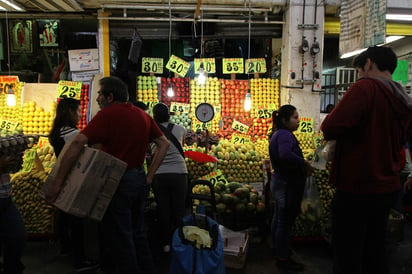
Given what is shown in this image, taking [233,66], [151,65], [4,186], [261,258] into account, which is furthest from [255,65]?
[4,186]

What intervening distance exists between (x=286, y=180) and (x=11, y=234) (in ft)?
8.67

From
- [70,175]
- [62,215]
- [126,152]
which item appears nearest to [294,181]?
[126,152]

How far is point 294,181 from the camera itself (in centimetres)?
348

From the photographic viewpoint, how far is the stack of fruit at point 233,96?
7340 millimetres

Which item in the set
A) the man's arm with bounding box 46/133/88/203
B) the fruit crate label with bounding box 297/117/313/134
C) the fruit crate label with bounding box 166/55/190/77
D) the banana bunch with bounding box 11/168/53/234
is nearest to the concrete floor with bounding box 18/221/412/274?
the banana bunch with bounding box 11/168/53/234

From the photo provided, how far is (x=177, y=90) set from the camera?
721 cm

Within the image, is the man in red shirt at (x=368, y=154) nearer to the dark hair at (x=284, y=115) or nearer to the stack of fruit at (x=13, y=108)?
the dark hair at (x=284, y=115)

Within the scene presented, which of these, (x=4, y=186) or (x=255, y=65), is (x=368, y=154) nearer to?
(x=4, y=186)

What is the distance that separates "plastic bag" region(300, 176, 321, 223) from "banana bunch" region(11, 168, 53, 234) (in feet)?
10.8

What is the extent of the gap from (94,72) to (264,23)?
153 inches

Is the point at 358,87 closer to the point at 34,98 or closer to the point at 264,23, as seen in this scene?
the point at 264,23

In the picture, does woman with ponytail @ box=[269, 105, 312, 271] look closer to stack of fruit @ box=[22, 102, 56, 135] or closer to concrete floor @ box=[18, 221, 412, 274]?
concrete floor @ box=[18, 221, 412, 274]

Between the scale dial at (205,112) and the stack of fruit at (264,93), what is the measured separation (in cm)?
221

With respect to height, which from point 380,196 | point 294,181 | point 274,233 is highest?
point 380,196
